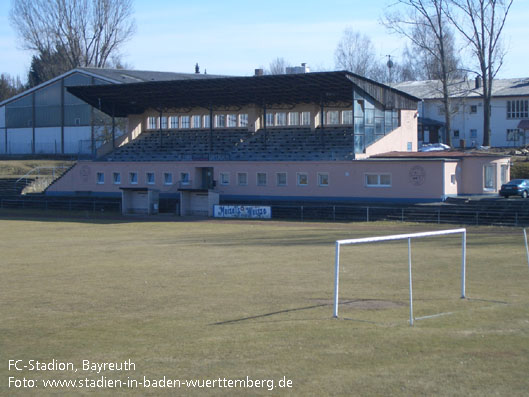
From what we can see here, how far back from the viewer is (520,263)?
22734 mm

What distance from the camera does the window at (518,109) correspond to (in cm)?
7894

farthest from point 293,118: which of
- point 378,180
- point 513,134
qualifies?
point 513,134

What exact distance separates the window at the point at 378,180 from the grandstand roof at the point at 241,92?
7464 millimetres

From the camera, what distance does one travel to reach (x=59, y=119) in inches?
3081

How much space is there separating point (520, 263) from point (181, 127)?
48.6 meters

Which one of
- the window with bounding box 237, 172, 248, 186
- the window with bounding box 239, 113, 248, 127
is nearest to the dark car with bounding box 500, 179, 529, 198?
the window with bounding box 237, 172, 248, 186

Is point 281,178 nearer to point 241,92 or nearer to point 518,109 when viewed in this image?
point 241,92

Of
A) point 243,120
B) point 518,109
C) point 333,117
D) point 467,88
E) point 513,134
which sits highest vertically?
point 467,88

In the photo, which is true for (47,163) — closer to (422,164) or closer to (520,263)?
(422,164)

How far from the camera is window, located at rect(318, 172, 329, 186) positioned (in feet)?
170

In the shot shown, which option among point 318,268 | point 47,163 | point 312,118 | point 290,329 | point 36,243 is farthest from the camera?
point 47,163

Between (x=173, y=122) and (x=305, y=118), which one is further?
(x=173, y=122)

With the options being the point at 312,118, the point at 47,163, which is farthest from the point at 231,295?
the point at 47,163

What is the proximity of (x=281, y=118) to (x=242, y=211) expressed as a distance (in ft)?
48.3
